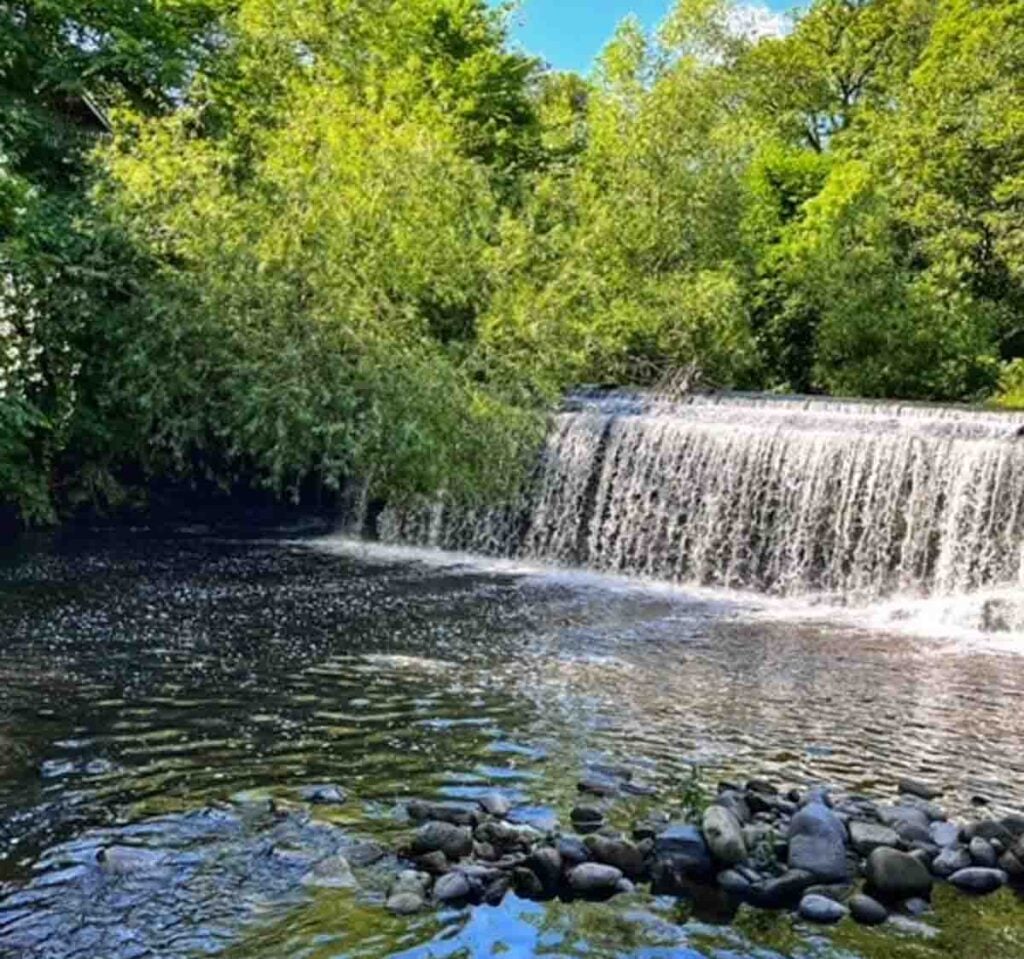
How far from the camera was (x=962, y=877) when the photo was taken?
5.88 m

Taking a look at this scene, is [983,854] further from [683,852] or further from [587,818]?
[587,818]

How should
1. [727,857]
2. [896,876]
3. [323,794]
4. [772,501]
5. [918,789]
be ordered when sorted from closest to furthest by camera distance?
[896,876], [727,857], [323,794], [918,789], [772,501]

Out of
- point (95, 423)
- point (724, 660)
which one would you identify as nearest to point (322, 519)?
point (95, 423)

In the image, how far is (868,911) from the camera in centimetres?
548

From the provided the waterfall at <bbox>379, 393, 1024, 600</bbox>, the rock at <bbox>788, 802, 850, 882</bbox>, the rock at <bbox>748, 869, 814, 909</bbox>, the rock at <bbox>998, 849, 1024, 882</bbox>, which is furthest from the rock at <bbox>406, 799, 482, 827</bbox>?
the waterfall at <bbox>379, 393, 1024, 600</bbox>

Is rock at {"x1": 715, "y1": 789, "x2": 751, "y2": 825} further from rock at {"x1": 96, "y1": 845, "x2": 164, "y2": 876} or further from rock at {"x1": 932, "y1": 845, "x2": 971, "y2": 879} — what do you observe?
rock at {"x1": 96, "y1": 845, "x2": 164, "y2": 876}

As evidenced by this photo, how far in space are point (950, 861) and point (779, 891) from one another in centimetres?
99

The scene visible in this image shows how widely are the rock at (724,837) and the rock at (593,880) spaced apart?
513 millimetres

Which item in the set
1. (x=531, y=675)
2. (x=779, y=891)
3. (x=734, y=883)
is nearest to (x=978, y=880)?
(x=779, y=891)

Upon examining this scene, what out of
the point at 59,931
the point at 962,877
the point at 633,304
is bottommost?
the point at 59,931

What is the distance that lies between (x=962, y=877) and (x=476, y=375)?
12.5 m

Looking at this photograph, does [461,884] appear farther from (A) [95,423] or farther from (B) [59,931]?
(A) [95,423]

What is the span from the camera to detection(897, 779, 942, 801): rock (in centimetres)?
713

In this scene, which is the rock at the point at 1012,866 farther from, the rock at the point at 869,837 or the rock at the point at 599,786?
the rock at the point at 599,786
